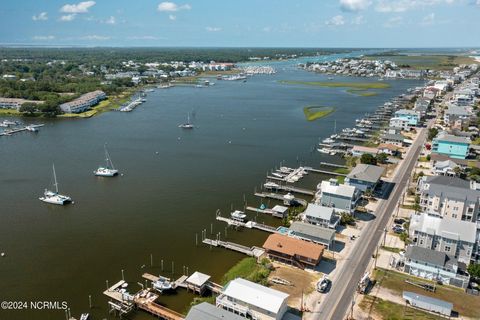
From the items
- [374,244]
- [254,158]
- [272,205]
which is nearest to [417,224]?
[374,244]

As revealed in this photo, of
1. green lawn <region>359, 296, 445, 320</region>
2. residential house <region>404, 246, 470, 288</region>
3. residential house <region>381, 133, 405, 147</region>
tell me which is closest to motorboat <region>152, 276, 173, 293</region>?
green lawn <region>359, 296, 445, 320</region>

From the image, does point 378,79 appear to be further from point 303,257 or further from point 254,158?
point 303,257

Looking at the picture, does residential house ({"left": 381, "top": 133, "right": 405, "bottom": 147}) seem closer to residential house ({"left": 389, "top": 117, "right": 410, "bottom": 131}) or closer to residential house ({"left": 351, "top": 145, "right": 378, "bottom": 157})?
residential house ({"left": 351, "top": 145, "right": 378, "bottom": 157})

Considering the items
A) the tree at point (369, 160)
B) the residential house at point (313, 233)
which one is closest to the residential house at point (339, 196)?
the residential house at point (313, 233)

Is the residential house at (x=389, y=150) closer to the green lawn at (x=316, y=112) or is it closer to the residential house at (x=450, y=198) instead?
the residential house at (x=450, y=198)

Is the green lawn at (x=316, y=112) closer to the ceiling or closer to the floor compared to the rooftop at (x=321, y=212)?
closer to the ceiling

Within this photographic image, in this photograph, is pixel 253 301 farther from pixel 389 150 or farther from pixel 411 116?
pixel 411 116
